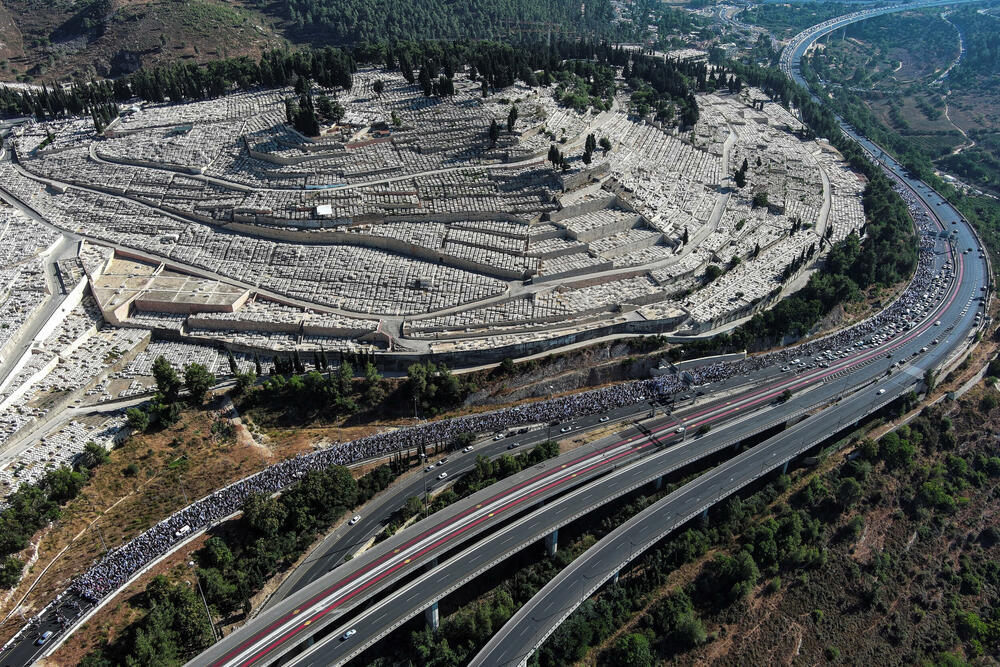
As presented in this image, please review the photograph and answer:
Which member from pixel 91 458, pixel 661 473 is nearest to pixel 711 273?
pixel 661 473

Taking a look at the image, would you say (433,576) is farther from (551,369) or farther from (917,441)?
(917,441)

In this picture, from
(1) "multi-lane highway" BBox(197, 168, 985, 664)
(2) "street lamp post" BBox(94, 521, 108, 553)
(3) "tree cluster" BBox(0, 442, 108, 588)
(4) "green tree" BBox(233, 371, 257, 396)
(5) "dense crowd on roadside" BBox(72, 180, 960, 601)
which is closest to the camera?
(1) "multi-lane highway" BBox(197, 168, 985, 664)

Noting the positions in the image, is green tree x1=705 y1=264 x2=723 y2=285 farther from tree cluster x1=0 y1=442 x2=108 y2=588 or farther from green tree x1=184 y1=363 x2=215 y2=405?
tree cluster x1=0 y1=442 x2=108 y2=588

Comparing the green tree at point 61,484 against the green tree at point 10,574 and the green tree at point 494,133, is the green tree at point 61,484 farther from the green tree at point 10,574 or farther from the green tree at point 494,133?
the green tree at point 494,133

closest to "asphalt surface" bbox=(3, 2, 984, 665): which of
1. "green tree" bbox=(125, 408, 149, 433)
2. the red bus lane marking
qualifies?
the red bus lane marking

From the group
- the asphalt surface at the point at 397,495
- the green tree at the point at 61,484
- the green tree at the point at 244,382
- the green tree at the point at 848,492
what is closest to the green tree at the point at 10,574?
the green tree at the point at 61,484

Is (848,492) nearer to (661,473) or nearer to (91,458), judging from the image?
(661,473)

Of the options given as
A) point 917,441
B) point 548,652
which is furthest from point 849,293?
point 548,652
